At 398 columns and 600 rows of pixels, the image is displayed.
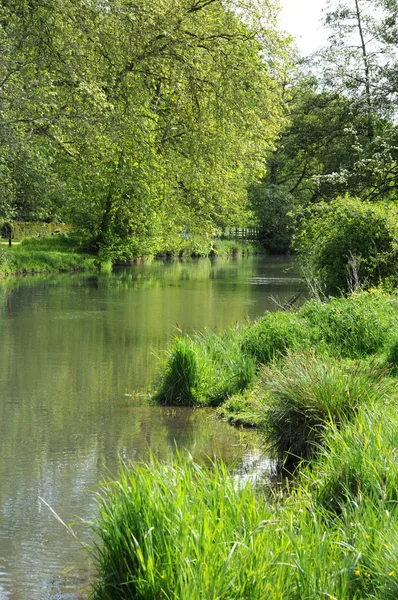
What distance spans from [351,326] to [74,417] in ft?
13.9

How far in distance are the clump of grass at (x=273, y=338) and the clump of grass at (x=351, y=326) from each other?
23cm

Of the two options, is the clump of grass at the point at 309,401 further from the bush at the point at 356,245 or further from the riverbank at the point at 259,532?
the bush at the point at 356,245

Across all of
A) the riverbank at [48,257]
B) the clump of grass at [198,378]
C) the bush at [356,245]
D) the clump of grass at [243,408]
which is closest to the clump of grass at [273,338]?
the clump of grass at [198,378]

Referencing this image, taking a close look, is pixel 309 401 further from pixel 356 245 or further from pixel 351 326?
pixel 356 245

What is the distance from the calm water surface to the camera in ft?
19.1

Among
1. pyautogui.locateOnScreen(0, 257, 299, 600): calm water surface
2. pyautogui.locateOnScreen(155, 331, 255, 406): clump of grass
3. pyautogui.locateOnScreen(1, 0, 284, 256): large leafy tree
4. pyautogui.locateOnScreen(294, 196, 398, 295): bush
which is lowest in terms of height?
pyautogui.locateOnScreen(0, 257, 299, 600): calm water surface

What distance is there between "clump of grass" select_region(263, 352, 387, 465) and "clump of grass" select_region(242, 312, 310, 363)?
3303mm

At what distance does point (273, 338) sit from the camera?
11750mm

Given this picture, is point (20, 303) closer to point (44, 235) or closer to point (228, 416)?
point (228, 416)

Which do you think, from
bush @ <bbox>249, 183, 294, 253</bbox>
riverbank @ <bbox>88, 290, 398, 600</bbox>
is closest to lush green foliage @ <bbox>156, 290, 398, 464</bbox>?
riverbank @ <bbox>88, 290, 398, 600</bbox>

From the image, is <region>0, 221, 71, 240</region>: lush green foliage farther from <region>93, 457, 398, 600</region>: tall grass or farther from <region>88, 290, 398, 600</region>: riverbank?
<region>93, 457, 398, 600</region>: tall grass

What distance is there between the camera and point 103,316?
21.2 metres

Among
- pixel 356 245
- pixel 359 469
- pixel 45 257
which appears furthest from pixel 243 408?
pixel 45 257

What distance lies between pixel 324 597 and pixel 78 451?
16.6 ft
